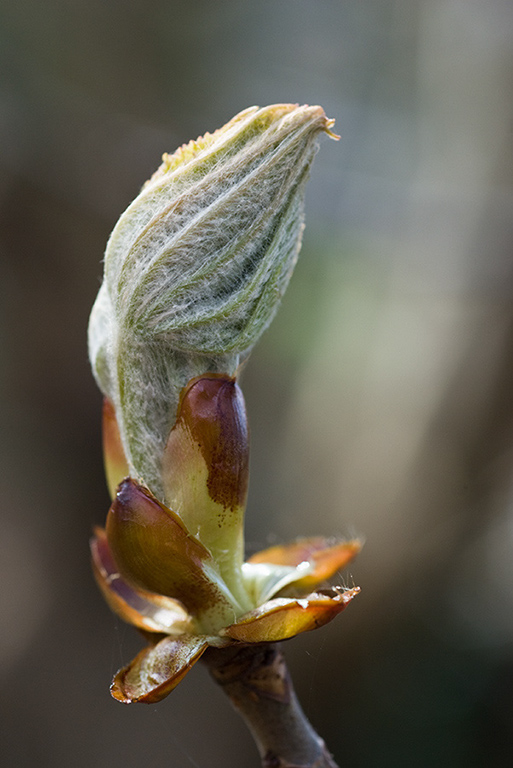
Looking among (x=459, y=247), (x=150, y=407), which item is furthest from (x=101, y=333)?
(x=459, y=247)

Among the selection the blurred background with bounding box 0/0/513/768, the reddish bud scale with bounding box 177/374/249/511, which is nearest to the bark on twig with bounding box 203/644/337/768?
the reddish bud scale with bounding box 177/374/249/511

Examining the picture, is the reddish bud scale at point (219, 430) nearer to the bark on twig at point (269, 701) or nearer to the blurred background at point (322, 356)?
the bark on twig at point (269, 701)

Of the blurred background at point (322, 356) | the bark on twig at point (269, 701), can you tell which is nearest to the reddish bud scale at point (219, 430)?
the bark on twig at point (269, 701)

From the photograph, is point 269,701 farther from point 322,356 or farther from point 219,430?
point 322,356

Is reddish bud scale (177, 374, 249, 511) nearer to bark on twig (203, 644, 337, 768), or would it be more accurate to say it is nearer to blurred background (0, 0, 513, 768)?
bark on twig (203, 644, 337, 768)

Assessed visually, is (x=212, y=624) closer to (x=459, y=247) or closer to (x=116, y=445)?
(x=116, y=445)
